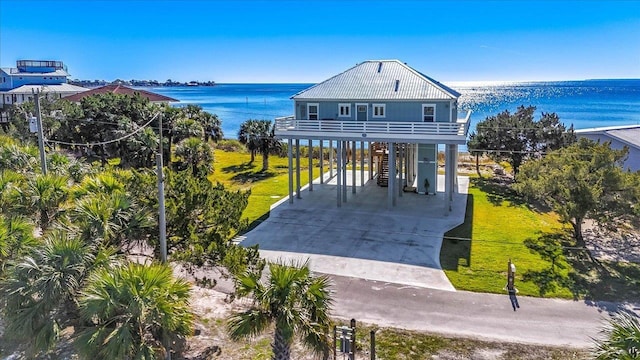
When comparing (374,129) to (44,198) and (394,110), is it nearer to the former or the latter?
(394,110)

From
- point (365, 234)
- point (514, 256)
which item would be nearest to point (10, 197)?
point (365, 234)

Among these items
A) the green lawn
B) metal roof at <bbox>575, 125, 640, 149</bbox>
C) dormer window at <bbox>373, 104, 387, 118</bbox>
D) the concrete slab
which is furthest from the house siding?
metal roof at <bbox>575, 125, 640, 149</bbox>

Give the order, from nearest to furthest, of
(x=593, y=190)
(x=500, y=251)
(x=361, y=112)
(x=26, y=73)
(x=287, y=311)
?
(x=287, y=311), (x=593, y=190), (x=500, y=251), (x=361, y=112), (x=26, y=73)

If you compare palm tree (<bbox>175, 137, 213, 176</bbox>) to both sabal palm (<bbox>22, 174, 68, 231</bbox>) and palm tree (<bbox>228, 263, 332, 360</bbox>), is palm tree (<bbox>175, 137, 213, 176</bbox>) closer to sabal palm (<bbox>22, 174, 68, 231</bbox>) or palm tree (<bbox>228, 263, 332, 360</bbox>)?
sabal palm (<bbox>22, 174, 68, 231</bbox>)

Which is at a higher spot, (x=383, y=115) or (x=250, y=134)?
(x=383, y=115)

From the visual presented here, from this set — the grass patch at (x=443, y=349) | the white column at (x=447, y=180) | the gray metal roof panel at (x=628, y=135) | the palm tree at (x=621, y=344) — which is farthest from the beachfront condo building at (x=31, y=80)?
the palm tree at (x=621, y=344)

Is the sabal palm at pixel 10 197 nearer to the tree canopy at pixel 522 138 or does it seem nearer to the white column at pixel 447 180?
the white column at pixel 447 180
